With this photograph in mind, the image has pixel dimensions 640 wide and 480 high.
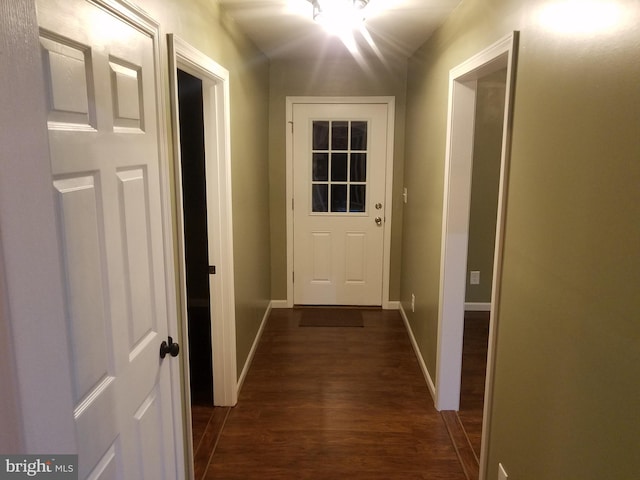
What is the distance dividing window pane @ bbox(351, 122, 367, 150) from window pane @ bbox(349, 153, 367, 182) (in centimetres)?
7

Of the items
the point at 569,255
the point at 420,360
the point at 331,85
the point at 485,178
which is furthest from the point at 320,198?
the point at 569,255

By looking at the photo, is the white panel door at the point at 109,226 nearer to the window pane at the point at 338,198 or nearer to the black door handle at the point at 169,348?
the black door handle at the point at 169,348

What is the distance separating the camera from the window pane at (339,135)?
423cm

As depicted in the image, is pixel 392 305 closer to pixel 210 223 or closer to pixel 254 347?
pixel 254 347

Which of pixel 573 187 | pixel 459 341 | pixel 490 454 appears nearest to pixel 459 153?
Answer: pixel 459 341

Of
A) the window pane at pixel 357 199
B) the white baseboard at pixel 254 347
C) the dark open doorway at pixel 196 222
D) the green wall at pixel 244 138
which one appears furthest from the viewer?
the window pane at pixel 357 199

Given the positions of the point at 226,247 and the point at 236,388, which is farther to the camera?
the point at 236,388

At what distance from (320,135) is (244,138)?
4.11ft

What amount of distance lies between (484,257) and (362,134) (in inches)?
62.3

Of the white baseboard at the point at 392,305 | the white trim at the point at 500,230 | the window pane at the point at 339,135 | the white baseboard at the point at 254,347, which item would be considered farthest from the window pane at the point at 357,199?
the white trim at the point at 500,230

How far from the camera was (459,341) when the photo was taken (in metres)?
2.73

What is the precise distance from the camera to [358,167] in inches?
169

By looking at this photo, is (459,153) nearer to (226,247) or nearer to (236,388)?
(226,247)

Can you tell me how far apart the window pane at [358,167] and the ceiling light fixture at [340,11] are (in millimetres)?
1560
